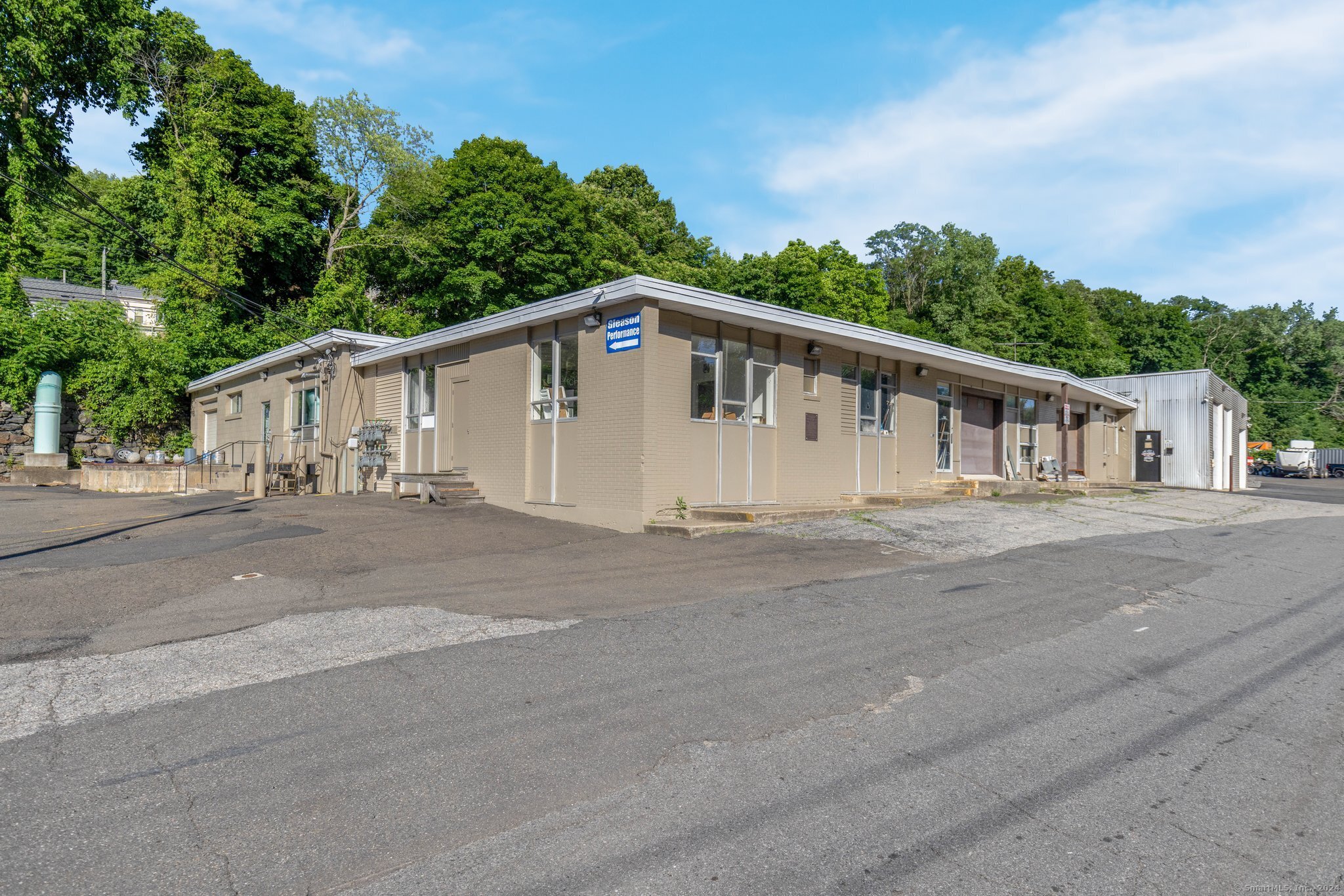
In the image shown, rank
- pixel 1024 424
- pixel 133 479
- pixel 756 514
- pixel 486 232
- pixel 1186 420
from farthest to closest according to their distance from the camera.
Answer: pixel 486 232
pixel 1186 420
pixel 1024 424
pixel 133 479
pixel 756 514

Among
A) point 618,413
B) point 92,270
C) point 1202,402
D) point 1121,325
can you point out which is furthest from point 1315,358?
point 92,270

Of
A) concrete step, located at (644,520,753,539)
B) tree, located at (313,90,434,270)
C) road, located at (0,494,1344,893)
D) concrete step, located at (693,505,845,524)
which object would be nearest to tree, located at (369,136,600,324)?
tree, located at (313,90,434,270)

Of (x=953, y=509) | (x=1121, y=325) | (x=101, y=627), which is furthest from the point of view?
(x=1121, y=325)

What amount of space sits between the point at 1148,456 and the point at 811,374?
67.6ft

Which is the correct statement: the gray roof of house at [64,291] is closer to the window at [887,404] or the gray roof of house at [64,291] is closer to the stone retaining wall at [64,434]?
the stone retaining wall at [64,434]

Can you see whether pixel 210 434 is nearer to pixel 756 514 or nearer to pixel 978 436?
pixel 756 514

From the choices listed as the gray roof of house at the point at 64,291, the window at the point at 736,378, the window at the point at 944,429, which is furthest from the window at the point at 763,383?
the gray roof of house at the point at 64,291

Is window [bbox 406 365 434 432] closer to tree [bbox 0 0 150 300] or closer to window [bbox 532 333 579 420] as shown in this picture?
window [bbox 532 333 579 420]

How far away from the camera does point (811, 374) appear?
15.2 metres

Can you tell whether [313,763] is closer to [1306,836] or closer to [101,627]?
[101,627]

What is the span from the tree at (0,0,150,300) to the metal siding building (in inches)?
1488

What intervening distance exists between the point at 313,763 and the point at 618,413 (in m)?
8.89

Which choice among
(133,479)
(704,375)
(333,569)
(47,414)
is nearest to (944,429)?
(704,375)

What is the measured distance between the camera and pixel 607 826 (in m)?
3.17
